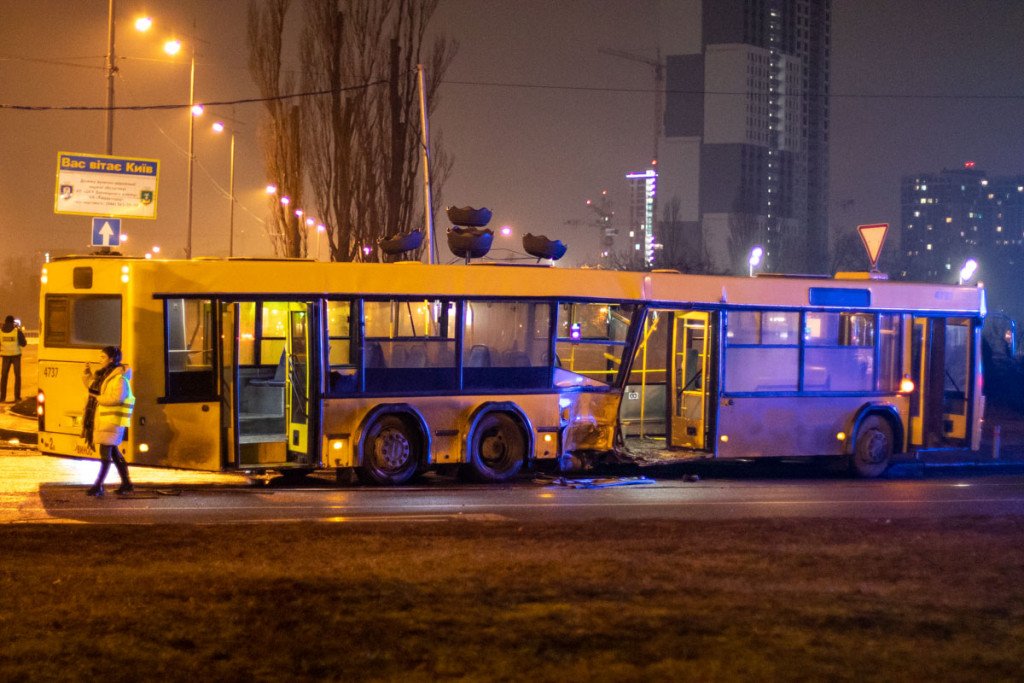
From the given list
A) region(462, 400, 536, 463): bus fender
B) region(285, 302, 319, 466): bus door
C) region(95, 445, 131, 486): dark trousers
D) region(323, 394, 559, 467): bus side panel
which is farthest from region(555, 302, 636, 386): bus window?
region(95, 445, 131, 486): dark trousers

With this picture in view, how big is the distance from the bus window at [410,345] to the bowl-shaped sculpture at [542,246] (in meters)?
2.10

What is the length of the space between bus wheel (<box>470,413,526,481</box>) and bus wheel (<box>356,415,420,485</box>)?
1003 millimetres

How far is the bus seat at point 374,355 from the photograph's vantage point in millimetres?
15766

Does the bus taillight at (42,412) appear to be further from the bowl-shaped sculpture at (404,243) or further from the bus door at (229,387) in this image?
the bowl-shaped sculpture at (404,243)

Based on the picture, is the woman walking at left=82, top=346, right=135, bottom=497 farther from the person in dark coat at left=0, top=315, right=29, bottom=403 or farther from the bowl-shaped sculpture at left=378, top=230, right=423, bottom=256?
the person in dark coat at left=0, top=315, right=29, bottom=403

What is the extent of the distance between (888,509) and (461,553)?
7.16 metres

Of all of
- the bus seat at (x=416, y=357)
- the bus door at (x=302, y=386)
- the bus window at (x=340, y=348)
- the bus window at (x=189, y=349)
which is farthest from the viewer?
the bus seat at (x=416, y=357)

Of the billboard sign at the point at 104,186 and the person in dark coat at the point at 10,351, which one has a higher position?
the billboard sign at the point at 104,186

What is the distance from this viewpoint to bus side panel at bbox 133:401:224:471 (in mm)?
14625

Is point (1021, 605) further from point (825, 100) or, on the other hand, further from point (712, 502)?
point (825, 100)

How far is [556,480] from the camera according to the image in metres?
16.9

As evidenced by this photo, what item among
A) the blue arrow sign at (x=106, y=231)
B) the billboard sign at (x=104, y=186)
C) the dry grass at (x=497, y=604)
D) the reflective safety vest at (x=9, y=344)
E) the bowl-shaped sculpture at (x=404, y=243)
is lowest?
the dry grass at (x=497, y=604)

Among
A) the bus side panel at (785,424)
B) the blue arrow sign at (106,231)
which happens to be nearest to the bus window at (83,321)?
the bus side panel at (785,424)

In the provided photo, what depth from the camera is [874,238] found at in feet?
65.9
